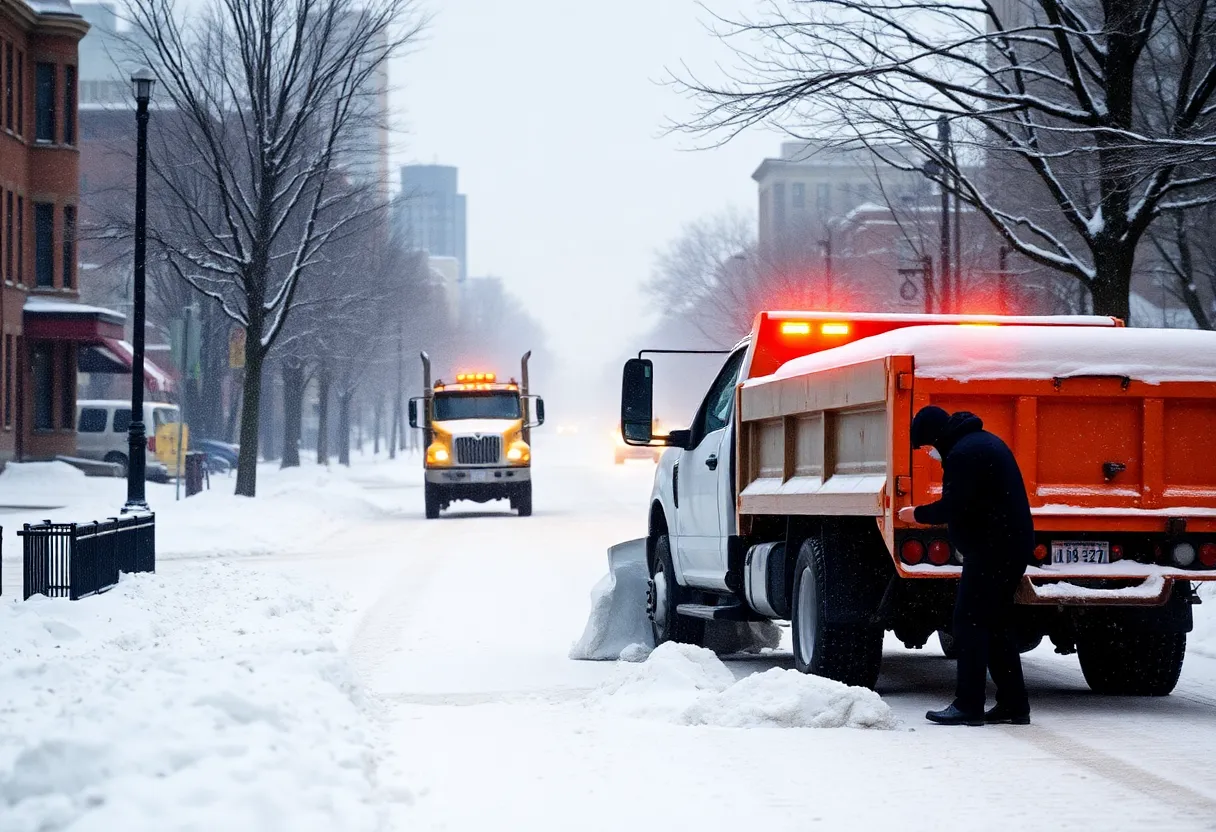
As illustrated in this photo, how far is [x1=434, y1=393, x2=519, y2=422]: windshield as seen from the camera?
121 feet

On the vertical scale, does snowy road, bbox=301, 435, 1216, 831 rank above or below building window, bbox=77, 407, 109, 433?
below

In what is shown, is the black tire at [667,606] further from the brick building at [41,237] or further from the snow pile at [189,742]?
the brick building at [41,237]

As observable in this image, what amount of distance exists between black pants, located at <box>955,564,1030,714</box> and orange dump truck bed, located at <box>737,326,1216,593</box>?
0.82 ft

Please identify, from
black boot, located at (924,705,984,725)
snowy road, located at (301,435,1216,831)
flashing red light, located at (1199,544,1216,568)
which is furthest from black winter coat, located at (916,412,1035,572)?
flashing red light, located at (1199,544,1216,568)

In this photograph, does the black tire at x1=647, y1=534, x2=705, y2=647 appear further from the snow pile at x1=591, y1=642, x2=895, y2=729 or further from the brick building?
the brick building

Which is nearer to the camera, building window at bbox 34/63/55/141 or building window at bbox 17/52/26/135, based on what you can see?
building window at bbox 17/52/26/135

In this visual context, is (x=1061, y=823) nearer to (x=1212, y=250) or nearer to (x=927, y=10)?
(x=927, y=10)

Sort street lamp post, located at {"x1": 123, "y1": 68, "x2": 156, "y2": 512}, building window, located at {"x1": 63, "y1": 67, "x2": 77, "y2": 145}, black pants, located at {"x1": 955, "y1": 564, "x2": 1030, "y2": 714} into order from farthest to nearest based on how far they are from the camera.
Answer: building window, located at {"x1": 63, "y1": 67, "x2": 77, "y2": 145}
street lamp post, located at {"x1": 123, "y1": 68, "x2": 156, "y2": 512}
black pants, located at {"x1": 955, "y1": 564, "x2": 1030, "y2": 714}

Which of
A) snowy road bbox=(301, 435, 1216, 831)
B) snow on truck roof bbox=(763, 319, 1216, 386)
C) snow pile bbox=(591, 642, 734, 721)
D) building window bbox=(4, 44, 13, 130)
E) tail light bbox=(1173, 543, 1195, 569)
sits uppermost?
building window bbox=(4, 44, 13, 130)

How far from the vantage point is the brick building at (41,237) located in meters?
43.0

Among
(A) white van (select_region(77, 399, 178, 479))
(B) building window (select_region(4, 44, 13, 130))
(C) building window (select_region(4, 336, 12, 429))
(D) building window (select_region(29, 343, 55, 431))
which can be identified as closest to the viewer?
(B) building window (select_region(4, 44, 13, 130))

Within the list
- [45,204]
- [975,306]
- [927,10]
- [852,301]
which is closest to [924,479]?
[927,10]

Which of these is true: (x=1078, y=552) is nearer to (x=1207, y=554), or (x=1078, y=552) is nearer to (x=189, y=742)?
(x=1207, y=554)

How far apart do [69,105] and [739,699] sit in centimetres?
4027
